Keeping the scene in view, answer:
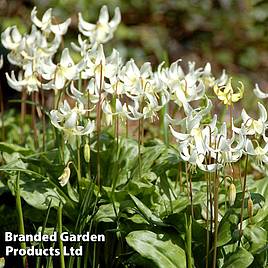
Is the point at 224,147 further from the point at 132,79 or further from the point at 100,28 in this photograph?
the point at 100,28

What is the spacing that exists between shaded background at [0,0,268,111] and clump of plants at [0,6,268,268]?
3689 millimetres

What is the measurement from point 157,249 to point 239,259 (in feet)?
0.89

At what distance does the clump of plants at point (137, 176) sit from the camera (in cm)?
236

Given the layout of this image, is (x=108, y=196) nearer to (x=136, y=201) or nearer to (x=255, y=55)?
(x=136, y=201)

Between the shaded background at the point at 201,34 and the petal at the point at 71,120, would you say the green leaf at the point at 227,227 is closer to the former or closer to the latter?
the petal at the point at 71,120

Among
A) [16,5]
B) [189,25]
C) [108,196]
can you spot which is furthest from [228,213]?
[189,25]

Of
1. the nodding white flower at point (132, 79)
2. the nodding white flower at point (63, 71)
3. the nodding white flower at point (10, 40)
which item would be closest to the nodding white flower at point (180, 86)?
the nodding white flower at point (132, 79)

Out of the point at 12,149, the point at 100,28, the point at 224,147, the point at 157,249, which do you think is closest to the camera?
the point at 224,147

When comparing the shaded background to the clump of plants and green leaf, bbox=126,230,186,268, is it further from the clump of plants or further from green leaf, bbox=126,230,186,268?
green leaf, bbox=126,230,186,268

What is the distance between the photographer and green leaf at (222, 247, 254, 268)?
2.31m

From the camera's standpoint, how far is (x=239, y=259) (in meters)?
2.33

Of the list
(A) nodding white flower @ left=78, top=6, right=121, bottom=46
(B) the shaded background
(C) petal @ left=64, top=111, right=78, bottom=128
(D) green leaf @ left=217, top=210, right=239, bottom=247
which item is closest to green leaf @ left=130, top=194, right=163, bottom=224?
(D) green leaf @ left=217, top=210, right=239, bottom=247

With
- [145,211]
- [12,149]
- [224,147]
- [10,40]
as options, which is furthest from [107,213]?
[10,40]

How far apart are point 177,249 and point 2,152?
1.03 meters
